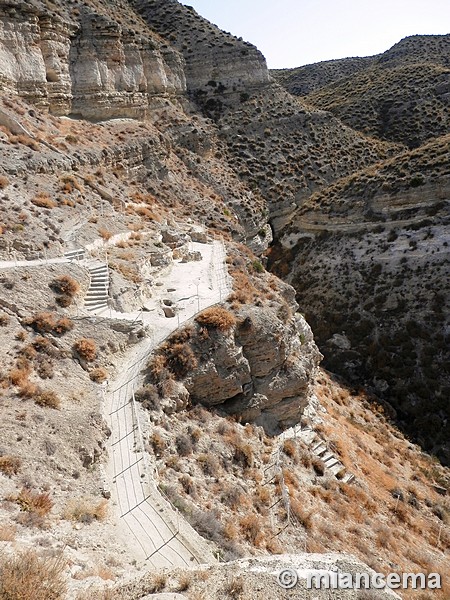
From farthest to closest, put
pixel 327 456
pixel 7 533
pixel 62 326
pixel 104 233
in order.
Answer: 1. pixel 104 233
2. pixel 327 456
3. pixel 62 326
4. pixel 7 533

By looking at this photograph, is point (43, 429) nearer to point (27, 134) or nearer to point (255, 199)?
point (27, 134)

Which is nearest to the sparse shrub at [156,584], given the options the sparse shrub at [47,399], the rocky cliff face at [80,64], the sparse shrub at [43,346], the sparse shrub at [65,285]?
the sparse shrub at [47,399]

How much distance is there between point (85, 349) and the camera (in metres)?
14.3

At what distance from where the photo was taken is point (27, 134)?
2625 cm

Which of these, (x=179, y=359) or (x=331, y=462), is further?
(x=331, y=462)

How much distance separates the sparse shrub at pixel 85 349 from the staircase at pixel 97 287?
2092mm

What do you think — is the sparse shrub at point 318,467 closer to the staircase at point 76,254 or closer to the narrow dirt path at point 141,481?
the narrow dirt path at point 141,481

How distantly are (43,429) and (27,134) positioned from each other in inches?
816

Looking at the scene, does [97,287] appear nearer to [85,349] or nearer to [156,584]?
[85,349]

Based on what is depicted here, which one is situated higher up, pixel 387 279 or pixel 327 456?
pixel 387 279

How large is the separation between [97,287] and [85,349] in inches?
145

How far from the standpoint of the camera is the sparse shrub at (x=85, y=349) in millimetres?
14242

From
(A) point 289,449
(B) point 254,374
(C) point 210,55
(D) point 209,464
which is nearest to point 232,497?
(D) point 209,464

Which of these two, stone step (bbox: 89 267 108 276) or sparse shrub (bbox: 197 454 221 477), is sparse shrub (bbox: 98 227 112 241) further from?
sparse shrub (bbox: 197 454 221 477)
